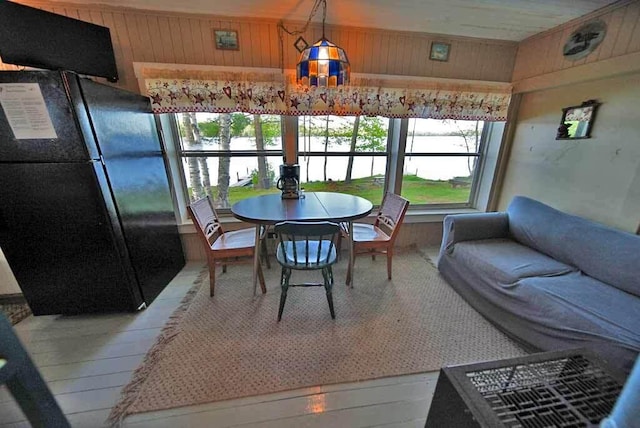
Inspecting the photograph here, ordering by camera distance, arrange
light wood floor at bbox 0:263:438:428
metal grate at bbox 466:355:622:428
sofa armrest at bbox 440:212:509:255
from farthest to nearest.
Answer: sofa armrest at bbox 440:212:509:255 < light wood floor at bbox 0:263:438:428 < metal grate at bbox 466:355:622:428

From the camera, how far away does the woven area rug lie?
1355 millimetres

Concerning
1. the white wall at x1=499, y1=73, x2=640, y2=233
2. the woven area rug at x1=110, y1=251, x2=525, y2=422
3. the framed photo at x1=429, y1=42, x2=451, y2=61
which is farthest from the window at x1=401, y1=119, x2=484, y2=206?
the woven area rug at x1=110, y1=251, x2=525, y2=422

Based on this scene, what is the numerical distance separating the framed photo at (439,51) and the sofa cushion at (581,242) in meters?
1.57

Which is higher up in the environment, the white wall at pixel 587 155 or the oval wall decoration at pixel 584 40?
the oval wall decoration at pixel 584 40

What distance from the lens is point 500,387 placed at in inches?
30.4

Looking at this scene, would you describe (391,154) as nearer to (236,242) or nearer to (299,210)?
(299,210)

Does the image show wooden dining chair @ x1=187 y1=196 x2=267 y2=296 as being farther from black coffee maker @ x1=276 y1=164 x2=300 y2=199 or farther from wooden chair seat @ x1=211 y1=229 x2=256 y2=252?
black coffee maker @ x1=276 y1=164 x2=300 y2=199

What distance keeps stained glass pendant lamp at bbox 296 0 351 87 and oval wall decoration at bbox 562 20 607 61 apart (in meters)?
2.06

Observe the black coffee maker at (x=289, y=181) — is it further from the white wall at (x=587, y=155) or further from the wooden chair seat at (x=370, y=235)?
the white wall at (x=587, y=155)

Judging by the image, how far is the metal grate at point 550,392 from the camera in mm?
694

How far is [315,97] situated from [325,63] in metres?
0.84

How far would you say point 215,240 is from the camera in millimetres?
2227

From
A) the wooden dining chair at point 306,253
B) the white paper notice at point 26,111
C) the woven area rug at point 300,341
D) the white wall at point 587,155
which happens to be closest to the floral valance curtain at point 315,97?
the white wall at point 587,155

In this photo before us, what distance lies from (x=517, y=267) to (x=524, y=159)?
1.50m
